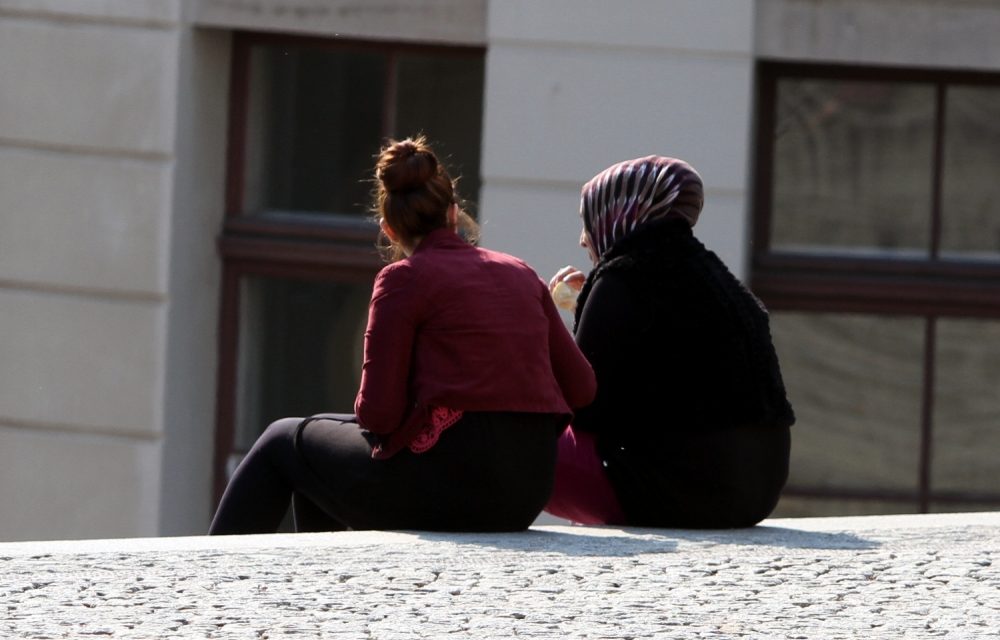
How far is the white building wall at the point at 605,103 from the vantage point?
6.51 meters

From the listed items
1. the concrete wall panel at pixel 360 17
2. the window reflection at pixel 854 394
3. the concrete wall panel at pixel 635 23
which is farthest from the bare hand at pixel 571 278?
the window reflection at pixel 854 394

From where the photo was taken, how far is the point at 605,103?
21.5 feet

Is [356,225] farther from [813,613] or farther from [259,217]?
[813,613]

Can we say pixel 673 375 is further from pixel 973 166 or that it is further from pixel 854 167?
pixel 973 166

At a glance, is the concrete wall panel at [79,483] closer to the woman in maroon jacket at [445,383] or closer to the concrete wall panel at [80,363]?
the concrete wall panel at [80,363]

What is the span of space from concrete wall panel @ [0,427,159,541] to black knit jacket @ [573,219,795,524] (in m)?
2.79

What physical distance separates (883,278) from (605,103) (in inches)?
54.2

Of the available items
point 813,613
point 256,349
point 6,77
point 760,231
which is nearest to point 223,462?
point 256,349

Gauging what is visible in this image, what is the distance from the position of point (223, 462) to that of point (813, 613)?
4107 mm

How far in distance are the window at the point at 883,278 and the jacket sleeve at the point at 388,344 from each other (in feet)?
9.68

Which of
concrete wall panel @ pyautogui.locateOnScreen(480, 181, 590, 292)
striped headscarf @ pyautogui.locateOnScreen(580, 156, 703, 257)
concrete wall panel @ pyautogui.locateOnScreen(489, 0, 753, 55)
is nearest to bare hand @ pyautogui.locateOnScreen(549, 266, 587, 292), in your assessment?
striped headscarf @ pyautogui.locateOnScreen(580, 156, 703, 257)

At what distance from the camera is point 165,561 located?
3.85 m

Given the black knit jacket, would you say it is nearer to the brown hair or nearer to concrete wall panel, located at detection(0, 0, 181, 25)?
the brown hair

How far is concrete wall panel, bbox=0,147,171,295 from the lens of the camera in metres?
6.77
